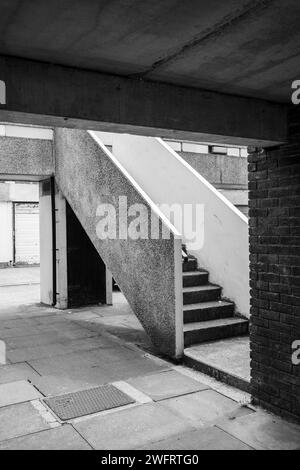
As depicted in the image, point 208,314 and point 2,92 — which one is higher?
point 2,92

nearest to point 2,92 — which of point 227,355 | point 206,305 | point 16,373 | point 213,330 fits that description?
point 16,373

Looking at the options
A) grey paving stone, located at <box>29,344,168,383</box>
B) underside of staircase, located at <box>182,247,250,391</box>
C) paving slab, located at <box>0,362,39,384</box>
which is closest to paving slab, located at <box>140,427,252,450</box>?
underside of staircase, located at <box>182,247,250,391</box>

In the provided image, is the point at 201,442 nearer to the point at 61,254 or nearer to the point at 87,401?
Answer: the point at 87,401

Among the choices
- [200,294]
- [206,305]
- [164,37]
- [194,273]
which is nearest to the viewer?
[164,37]

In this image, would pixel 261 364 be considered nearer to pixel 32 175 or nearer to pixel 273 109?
pixel 273 109

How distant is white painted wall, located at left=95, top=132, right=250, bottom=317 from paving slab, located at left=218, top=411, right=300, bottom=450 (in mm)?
2811

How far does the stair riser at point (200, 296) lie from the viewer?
710 centimetres

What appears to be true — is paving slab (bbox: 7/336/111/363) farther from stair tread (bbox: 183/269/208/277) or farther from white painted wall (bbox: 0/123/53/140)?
white painted wall (bbox: 0/123/53/140)

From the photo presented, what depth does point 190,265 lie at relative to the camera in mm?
8000

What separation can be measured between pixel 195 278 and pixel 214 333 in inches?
52.5

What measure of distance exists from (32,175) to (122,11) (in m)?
7.93

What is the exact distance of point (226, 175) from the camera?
12.1m

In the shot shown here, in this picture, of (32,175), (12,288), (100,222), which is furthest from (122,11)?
(12,288)

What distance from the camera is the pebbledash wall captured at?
4113 mm
